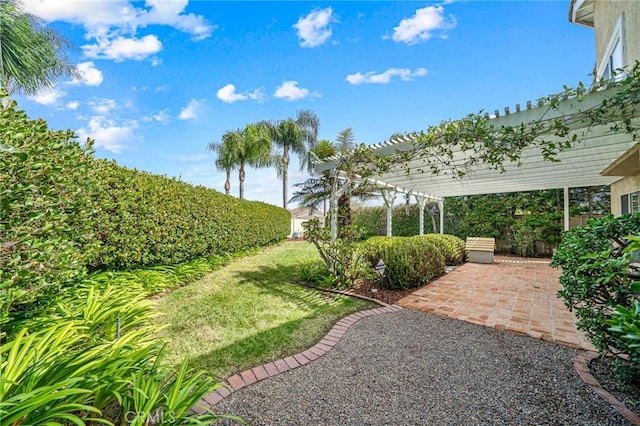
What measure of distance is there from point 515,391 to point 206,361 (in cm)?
326

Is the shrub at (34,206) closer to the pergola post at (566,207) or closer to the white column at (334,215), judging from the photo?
the white column at (334,215)

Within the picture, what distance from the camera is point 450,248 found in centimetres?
959

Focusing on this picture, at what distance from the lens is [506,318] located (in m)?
4.58

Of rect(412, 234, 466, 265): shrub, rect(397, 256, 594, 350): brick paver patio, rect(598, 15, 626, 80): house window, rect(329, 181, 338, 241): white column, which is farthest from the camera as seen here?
rect(412, 234, 466, 265): shrub

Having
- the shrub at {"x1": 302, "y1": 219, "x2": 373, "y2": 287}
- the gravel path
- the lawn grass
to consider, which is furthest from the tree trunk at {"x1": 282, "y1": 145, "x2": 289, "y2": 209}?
the gravel path

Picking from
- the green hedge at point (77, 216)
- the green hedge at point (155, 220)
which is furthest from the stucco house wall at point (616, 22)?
the green hedge at point (155, 220)

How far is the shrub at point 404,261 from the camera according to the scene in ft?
20.9

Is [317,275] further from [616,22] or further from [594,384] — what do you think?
[616,22]

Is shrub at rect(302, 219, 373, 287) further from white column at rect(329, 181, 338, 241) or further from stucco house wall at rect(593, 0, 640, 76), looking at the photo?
stucco house wall at rect(593, 0, 640, 76)

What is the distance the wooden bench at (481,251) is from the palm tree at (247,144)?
48.3ft

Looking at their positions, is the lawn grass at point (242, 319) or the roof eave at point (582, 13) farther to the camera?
the roof eave at point (582, 13)

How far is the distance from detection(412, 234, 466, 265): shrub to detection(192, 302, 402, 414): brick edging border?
5888 mm

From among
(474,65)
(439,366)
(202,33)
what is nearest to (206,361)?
(439,366)

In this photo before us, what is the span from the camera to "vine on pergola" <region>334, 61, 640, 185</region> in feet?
13.0
